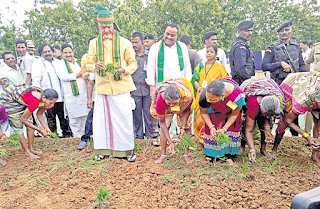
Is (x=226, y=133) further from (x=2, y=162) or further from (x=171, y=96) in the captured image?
(x=2, y=162)

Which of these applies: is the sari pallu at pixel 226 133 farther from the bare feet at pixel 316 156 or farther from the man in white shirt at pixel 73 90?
the man in white shirt at pixel 73 90

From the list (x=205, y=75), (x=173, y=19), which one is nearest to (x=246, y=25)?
(x=205, y=75)

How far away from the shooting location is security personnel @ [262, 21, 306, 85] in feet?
13.9

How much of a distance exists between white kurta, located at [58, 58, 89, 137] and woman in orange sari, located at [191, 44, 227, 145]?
212cm

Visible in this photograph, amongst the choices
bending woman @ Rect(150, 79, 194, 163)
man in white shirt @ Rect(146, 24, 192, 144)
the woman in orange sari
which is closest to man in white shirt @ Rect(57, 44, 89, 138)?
man in white shirt @ Rect(146, 24, 192, 144)

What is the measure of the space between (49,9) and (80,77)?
515 inches

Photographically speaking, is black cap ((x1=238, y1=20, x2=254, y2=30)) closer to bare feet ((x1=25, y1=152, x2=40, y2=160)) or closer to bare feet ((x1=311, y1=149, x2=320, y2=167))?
bare feet ((x1=311, y1=149, x2=320, y2=167))

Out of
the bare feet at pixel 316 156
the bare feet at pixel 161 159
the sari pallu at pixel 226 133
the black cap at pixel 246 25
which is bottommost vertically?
the bare feet at pixel 161 159

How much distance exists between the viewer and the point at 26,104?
3.72 m

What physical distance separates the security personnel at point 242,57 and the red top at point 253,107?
Answer: 0.78m

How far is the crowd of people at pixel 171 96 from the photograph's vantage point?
3.12 meters

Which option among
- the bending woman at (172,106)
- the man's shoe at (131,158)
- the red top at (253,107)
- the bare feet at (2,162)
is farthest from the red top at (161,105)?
the bare feet at (2,162)

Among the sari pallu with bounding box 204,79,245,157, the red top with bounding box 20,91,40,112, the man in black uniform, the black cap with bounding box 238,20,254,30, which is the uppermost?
the black cap with bounding box 238,20,254,30

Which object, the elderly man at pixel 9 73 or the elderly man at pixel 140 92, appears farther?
the elderly man at pixel 9 73
